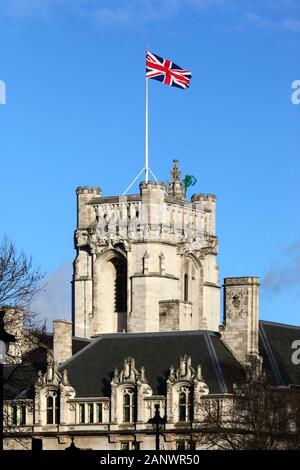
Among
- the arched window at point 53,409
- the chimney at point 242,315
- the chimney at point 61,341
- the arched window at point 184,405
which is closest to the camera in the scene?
the arched window at point 184,405

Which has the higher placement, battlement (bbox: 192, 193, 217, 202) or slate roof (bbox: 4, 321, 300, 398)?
battlement (bbox: 192, 193, 217, 202)

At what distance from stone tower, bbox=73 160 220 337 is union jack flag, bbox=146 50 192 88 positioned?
1166 cm

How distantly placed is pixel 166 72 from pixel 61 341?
20470mm

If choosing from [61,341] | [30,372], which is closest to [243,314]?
[61,341]

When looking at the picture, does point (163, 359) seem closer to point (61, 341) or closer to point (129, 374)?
point (129, 374)

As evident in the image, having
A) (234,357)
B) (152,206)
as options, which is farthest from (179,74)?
(234,357)

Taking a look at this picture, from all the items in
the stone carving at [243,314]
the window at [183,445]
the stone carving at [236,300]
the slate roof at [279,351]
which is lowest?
the window at [183,445]

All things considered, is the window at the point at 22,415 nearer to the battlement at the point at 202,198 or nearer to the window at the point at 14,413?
the window at the point at 14,413

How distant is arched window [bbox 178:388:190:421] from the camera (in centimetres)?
10325

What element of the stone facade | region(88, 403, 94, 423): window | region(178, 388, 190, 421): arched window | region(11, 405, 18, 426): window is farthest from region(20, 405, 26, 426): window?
region(178, 388, 190, 421): arched window

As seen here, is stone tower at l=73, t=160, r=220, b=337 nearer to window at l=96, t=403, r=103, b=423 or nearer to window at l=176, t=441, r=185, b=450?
window at l=96, t=403, r=103, b=423

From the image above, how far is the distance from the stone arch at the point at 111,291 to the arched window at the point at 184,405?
2685cm

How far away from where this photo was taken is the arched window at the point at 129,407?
105m

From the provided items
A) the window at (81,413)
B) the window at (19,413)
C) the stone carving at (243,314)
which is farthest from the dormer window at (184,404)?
the window at (19,413)
